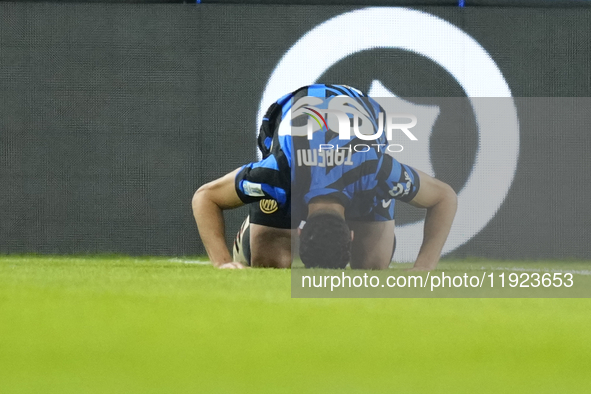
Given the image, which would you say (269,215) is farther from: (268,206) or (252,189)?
(252,189)

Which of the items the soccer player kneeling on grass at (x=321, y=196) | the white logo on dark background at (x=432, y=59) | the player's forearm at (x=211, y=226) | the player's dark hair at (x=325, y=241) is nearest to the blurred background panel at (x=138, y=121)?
the white logo on dark background at (x=432, y=59)

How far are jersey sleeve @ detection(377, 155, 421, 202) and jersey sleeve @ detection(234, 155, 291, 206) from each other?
0.37 m

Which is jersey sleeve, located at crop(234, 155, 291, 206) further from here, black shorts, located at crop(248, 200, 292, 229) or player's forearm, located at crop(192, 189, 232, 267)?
player's forearm, located at crop(192, 189, 232, 267)

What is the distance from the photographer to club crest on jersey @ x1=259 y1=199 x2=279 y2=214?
11.6ft

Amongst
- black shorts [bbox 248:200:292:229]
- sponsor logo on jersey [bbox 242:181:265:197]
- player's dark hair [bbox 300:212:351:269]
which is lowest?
player's dark hair [bbox 300:212:351:269]

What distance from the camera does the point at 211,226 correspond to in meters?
3.71

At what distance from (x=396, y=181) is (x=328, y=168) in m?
0.33

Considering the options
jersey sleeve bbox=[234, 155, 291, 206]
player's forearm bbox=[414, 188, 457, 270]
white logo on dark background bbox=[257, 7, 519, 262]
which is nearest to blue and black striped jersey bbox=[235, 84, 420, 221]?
jersey sleeve bbox=[234, 155, 291, 206]

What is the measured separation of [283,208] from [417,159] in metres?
2.01

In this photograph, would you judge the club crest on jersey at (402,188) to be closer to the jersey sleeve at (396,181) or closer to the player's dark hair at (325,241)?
the jersey sleeve at (396,181)

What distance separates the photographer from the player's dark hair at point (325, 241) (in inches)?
109

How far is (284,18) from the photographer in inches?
215

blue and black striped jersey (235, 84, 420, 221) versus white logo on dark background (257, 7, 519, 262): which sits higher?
white logo on dark background (257, 7, 519, 262)

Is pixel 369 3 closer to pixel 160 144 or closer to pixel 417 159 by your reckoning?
pixel 417 159
